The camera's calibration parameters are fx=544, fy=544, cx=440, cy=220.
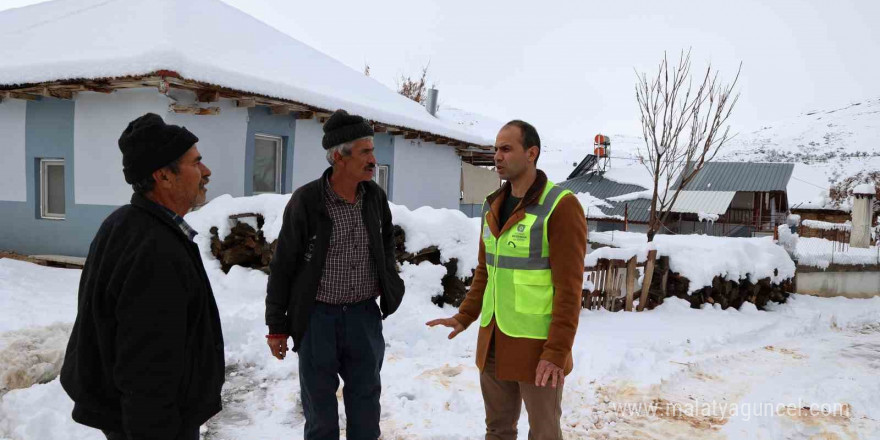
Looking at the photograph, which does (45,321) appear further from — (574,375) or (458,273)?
(574,375)

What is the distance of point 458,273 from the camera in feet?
23.8

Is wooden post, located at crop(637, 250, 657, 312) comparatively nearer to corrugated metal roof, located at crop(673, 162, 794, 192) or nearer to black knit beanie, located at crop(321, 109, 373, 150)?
black knit beanie, located at crop(321, 109, 373, 150)

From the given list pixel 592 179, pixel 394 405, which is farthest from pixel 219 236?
pixel 592 179

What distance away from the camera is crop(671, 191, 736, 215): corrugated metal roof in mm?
25703

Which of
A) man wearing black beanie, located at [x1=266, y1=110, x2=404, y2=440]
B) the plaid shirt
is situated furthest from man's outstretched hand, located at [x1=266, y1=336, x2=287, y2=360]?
the plaid shirt

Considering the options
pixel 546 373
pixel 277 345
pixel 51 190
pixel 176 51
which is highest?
pixel 176 51

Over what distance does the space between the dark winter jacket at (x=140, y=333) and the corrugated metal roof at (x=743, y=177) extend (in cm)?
2893

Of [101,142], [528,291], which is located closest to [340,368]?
[528,291]

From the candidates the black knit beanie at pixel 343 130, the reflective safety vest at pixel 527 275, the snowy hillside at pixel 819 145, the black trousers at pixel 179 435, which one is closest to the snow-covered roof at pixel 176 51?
the black knit beanie at pixel 343 130

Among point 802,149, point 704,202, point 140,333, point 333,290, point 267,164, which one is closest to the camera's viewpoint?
point 140,333

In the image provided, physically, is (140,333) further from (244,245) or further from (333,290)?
(244,245)

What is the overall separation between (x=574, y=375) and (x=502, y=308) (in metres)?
2.60

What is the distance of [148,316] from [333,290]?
1358 mm

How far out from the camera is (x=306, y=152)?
36.2 ft
